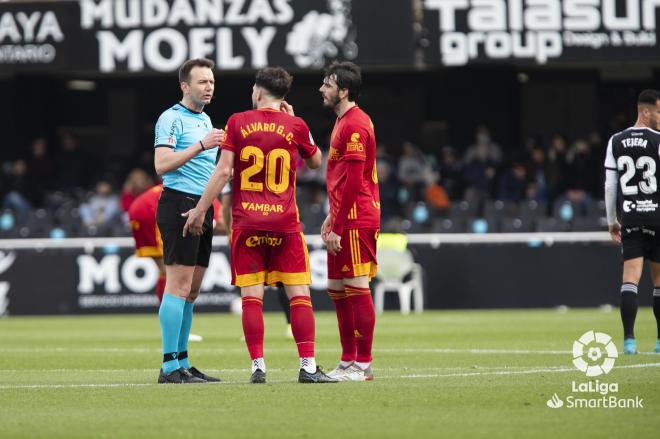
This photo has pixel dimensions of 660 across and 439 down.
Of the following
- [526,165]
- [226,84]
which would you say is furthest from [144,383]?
[226,84]

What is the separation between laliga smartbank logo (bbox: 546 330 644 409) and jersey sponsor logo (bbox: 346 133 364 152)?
84.9 inches

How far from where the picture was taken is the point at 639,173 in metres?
11.7

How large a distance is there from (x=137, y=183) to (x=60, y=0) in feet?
12.8

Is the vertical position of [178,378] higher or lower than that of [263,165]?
lower

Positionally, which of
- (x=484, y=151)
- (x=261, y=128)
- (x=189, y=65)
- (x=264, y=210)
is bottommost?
(x=264, y=210)

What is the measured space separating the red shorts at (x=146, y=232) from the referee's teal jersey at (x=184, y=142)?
209 inches

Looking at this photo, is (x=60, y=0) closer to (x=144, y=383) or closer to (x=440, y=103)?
(x=440, y=103)

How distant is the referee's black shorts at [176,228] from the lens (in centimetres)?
951

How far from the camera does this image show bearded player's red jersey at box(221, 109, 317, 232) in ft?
29.7

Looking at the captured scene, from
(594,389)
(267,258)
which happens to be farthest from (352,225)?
(594,389)

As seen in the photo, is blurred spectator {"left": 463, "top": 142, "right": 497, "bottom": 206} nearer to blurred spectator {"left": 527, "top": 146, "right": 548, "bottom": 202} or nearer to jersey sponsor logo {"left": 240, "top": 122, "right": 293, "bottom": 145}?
blurred spectator {"left": 527, "top": 146, "right": 548, "bottom": 202}

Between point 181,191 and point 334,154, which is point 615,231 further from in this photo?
point 181,191

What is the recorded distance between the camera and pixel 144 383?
31.3ft

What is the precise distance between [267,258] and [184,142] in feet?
3.66
